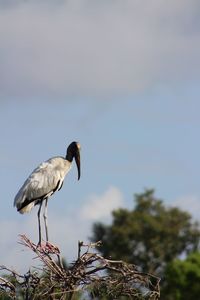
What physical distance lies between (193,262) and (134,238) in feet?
Answer: 44.4

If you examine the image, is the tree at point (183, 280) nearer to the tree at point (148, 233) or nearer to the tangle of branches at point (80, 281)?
the tree at point (148, 233)

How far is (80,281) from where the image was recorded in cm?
2286

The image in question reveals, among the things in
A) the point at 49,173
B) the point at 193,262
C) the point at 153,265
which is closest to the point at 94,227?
the point at 153,265

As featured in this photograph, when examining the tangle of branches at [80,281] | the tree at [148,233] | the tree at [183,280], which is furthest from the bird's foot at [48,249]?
the tree at [148,233]

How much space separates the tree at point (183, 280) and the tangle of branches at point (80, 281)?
46090mm

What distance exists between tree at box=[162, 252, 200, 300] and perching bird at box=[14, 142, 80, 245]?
39477 mm

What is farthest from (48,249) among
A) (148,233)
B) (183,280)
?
(148,233)

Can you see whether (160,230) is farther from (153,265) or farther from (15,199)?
(15,199)

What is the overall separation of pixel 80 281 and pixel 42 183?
269 inches

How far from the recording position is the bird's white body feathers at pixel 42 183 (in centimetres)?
2911

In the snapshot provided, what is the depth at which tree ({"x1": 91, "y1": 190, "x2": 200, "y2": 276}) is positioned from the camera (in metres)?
82.8

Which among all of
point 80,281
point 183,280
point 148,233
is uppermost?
point 148,233

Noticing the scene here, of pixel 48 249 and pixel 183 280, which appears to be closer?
pixel 48 249

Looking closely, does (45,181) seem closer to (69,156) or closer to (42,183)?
(42,183)
